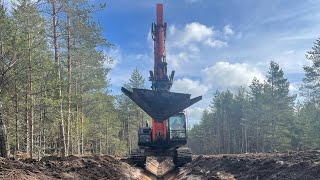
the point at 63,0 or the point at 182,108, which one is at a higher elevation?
the point at 63,0

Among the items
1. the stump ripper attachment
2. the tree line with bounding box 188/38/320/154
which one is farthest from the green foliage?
the stump ripper attachment

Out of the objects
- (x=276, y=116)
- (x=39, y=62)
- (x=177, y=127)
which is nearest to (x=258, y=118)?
(x=276, y=116)

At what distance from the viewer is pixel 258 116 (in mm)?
52594

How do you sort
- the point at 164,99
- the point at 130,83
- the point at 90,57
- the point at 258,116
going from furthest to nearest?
the point at 130,83 < the point at 258,116 < the point at 90,57 < the point at 164,99

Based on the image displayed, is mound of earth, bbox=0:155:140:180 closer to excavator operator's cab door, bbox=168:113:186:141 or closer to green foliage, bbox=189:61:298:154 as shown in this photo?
excavator operator's cab door, bbox=168:113:186:141

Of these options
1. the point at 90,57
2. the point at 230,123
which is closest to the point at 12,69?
the point at 90,57

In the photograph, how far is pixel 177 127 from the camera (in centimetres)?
1938

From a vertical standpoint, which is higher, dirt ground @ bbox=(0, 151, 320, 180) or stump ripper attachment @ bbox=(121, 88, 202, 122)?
stump ripper attachment @ bbox=(121, 88, 202, 122)

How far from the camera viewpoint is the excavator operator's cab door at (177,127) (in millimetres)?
19219

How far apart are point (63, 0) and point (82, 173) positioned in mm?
10145

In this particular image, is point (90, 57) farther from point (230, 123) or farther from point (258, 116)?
point (230, 123)

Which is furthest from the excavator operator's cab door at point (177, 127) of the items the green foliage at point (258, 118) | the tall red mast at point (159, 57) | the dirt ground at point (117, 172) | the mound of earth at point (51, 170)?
the green foliage at point (258, 118)

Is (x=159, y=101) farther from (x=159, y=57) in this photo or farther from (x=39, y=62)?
(x=39, y=62)

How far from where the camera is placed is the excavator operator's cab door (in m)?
19.2
